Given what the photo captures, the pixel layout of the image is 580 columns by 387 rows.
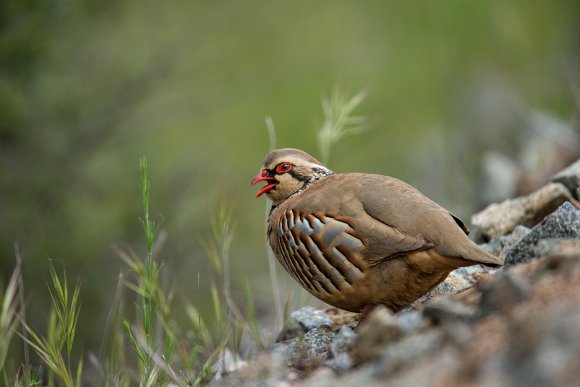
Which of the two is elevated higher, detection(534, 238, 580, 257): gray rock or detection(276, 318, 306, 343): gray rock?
detection(534, 238, 580, 257): gray rock

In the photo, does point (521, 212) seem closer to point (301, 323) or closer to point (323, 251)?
point (323, 251)

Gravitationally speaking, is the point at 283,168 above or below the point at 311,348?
above

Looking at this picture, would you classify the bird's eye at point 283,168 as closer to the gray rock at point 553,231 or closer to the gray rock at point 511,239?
the gray rock at point 511,239

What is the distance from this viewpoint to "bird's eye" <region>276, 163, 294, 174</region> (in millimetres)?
5062

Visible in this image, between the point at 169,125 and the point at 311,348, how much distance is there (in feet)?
31.5

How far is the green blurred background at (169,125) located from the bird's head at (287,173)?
1.50 metres

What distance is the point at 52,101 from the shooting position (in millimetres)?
9078

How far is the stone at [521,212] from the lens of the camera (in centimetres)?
468

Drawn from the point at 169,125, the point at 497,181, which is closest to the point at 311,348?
the point at 497,181

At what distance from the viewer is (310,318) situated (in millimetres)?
4461

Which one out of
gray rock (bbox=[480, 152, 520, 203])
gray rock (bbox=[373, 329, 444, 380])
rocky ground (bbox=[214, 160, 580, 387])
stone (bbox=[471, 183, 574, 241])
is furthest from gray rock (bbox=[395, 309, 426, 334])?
gray rock (bbox=[480, 152, 520, 203])

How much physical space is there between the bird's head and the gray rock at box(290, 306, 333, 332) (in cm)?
74

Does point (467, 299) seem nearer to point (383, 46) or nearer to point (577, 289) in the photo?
point (577, 289)

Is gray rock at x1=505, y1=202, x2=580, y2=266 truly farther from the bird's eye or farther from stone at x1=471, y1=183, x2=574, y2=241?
the bird's eye
